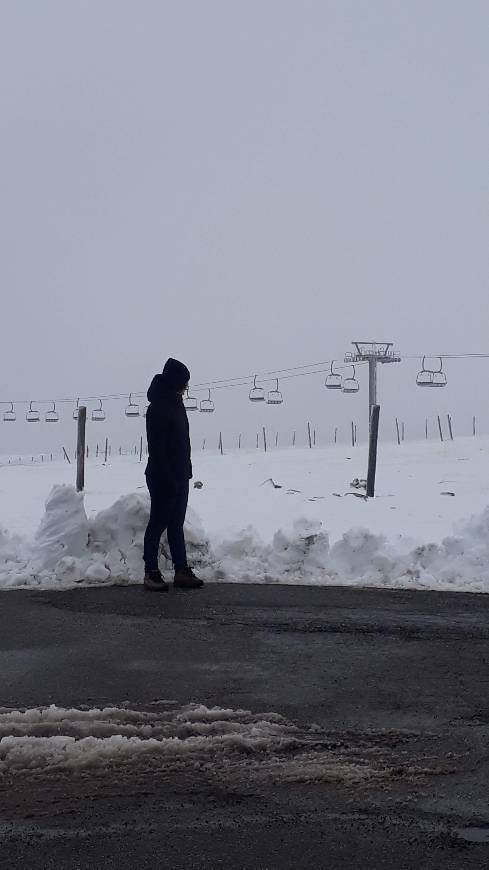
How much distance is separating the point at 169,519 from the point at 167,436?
799 millimetres

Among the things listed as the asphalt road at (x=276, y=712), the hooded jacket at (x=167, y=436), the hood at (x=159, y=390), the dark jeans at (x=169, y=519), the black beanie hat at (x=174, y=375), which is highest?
the black beanie hat at (x=174, y=375)

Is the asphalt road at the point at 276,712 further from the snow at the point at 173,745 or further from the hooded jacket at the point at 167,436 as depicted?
the hooded jacket at the point at 167,436

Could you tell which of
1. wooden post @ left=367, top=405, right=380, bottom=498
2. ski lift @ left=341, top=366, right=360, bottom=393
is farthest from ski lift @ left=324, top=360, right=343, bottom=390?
wooden post @ left=367, top=405, right=380, bottom=498

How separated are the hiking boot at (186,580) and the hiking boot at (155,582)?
150 millimetres

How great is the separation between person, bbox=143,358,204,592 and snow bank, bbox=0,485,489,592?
0.57 metres

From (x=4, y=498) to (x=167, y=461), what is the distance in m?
13.0

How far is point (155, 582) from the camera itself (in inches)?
327

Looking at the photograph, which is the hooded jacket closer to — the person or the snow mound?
the person

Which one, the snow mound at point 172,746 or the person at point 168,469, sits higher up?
the person at point 168,469

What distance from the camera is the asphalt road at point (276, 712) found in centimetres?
297

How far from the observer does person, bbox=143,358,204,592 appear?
8.57 m

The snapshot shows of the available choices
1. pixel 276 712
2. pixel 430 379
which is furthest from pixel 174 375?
pixel 430 379

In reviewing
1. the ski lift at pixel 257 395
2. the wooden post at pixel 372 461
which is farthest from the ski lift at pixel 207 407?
the wooden post at pixel 372 461

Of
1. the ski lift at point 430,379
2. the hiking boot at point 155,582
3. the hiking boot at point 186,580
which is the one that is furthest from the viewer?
the ski lift at point 430,379
